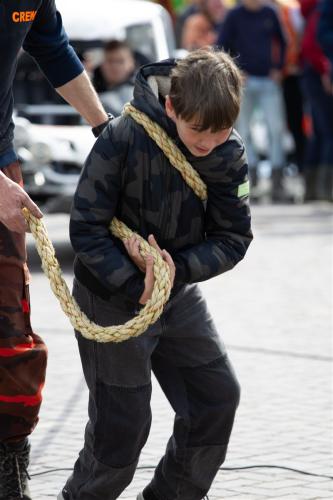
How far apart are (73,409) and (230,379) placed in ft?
6.52

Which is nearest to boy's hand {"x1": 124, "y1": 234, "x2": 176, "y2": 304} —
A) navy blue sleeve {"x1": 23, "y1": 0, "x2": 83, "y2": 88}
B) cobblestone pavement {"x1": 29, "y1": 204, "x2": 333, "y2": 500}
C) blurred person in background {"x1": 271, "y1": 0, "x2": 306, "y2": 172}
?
navy blue sleeve {"x1": 23, "y1": 0, "x2": 83, "y2": 88}

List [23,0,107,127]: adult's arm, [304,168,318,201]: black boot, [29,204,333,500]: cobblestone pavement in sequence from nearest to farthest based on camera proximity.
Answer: [23,0,107,127]: adult's arm
[29,204,333,500]: cobblestone pavement
[304,168,318,201]: black boot

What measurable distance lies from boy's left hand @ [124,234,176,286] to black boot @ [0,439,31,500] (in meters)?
0.96

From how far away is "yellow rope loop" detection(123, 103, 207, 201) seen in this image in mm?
3672

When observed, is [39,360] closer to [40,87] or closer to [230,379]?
[230,379]

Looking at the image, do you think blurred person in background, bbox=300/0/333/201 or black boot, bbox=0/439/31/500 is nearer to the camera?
black boot, bbox=0/439/31/500

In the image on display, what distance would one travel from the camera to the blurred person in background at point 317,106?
14156mm

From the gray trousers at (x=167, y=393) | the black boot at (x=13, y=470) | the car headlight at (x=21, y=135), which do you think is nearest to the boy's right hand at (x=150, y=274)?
the gray trousers at (x=167, y=393)

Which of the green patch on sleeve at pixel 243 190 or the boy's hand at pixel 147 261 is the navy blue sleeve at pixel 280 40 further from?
the boy's hand at pixel 147 261

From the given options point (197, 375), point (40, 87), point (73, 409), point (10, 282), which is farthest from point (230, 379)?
point (40, 87)

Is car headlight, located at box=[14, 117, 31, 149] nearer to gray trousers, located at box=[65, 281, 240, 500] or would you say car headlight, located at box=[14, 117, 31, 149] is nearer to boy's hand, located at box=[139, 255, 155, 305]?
gray trousers, located at box=[65, 281, 240, 500]

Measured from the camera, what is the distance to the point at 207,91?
139 inches

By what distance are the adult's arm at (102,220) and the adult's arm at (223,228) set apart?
5.7 inches

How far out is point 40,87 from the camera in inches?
447
